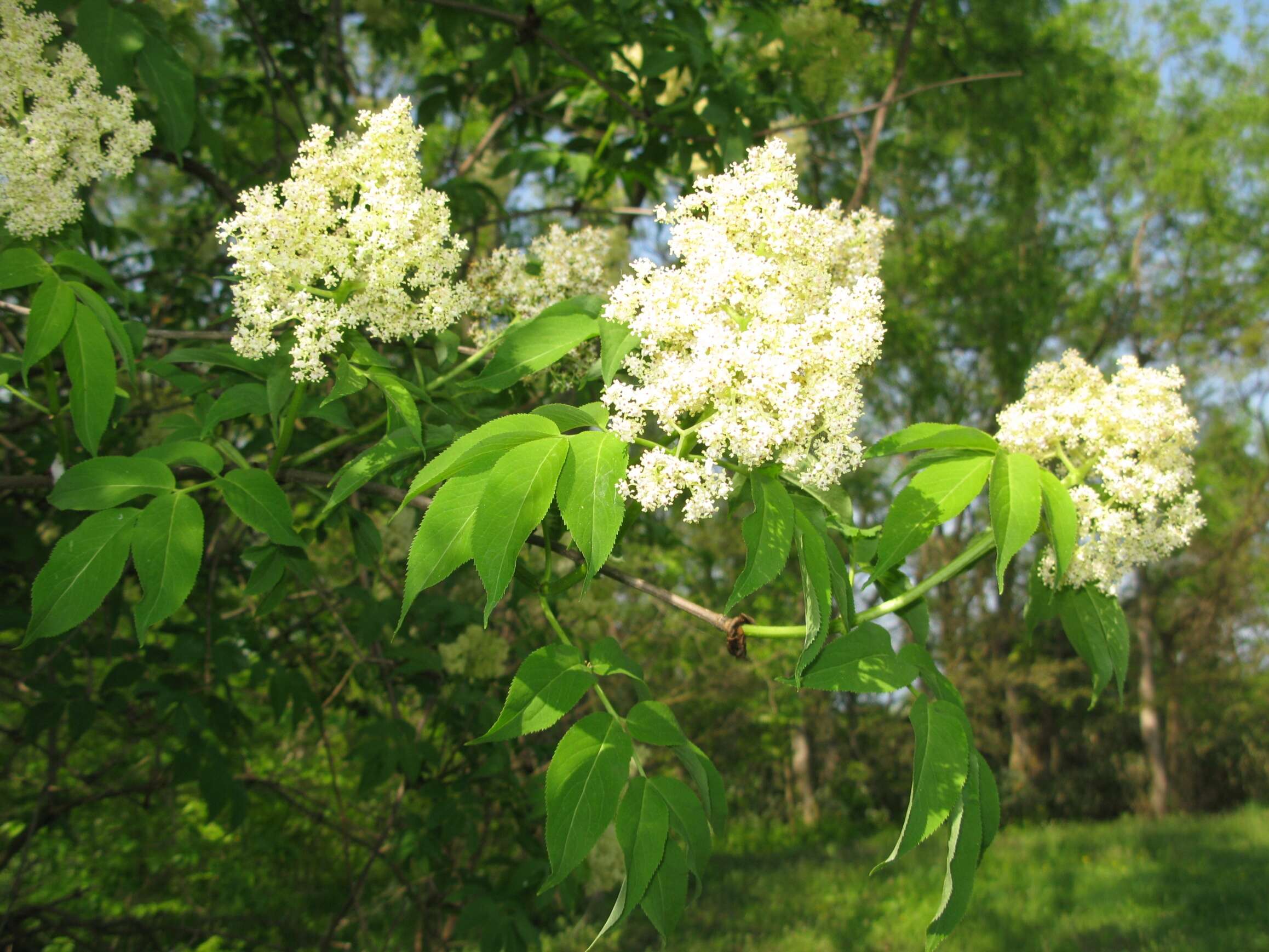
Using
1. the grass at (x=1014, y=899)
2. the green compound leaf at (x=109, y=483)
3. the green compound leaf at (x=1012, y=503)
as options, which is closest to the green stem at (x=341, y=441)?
the green compound leaf at (x=109, y=483)

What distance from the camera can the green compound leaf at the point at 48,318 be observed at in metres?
1.58

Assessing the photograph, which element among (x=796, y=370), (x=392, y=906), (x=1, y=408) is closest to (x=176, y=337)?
(x=796, y=370)

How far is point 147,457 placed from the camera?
5.41ft

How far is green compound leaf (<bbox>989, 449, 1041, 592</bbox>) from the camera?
1446mm

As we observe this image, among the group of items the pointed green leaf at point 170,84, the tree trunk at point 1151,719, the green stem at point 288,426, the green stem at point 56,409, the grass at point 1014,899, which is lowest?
the grass at point 1014,899

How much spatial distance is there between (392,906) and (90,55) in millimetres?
6620

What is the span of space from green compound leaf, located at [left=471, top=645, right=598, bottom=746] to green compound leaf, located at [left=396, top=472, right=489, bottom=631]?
21cm

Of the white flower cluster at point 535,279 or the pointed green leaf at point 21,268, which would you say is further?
the white flower cluster at point 535,279

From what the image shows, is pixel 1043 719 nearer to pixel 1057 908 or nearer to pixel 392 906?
pixel 1057 908

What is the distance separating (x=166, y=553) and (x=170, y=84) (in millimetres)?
1325

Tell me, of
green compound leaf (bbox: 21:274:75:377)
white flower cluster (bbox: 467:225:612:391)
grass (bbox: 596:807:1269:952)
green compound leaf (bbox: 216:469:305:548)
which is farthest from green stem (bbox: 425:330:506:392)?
grass (bbox: 596:807:1269:952)

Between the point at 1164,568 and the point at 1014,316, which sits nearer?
the point at 1014,316

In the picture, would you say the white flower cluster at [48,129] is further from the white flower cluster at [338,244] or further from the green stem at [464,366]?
the green stem at [464,366]

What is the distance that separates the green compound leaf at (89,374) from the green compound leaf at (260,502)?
0.77 ft
